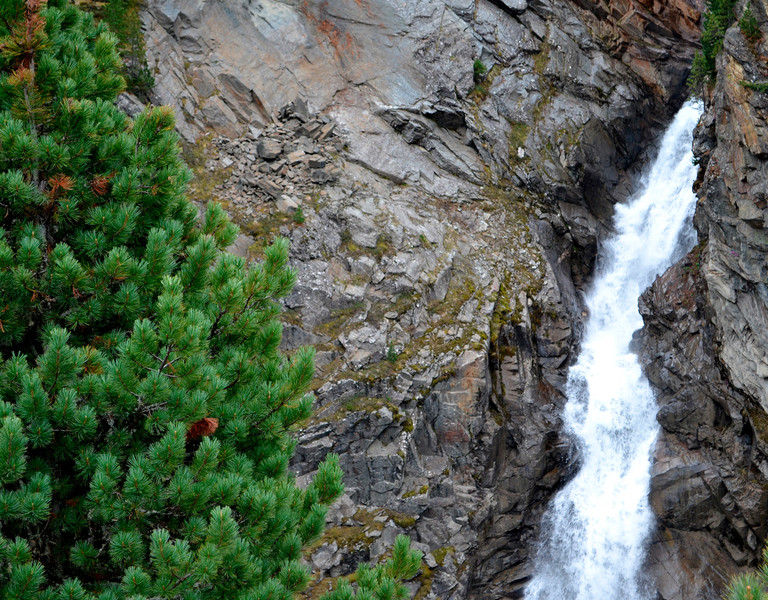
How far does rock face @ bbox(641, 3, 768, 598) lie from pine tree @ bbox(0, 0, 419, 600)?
14281mm

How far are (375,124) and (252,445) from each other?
1847 centimetres

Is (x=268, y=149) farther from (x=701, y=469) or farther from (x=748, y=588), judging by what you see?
(x=748, y=588)

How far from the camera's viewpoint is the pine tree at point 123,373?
Answer: 573 cm

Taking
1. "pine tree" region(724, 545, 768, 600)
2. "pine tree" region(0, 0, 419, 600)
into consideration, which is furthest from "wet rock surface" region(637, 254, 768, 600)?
"pine tree" region(0, 0, 419, 600)

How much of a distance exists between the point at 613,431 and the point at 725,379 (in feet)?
12.7

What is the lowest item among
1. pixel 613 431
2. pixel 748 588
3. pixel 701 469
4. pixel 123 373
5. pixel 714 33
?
pixel 613 431

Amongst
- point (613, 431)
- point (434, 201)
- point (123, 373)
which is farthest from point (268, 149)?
point (123, 373)

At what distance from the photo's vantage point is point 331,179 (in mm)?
21344

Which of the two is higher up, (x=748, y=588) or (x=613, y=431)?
(x=748, y=588)

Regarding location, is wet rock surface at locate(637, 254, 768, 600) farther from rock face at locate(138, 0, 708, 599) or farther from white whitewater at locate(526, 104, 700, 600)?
white whitewater at locate(526, 104, 700, 600)

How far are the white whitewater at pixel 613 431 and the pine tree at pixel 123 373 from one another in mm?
14106

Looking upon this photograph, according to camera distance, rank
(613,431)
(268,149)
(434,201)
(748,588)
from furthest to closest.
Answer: (434,201) → (268,149) → (613,431) → (748,588)

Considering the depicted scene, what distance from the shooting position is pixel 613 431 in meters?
20.3

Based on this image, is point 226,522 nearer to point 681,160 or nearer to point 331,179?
point 331,179
